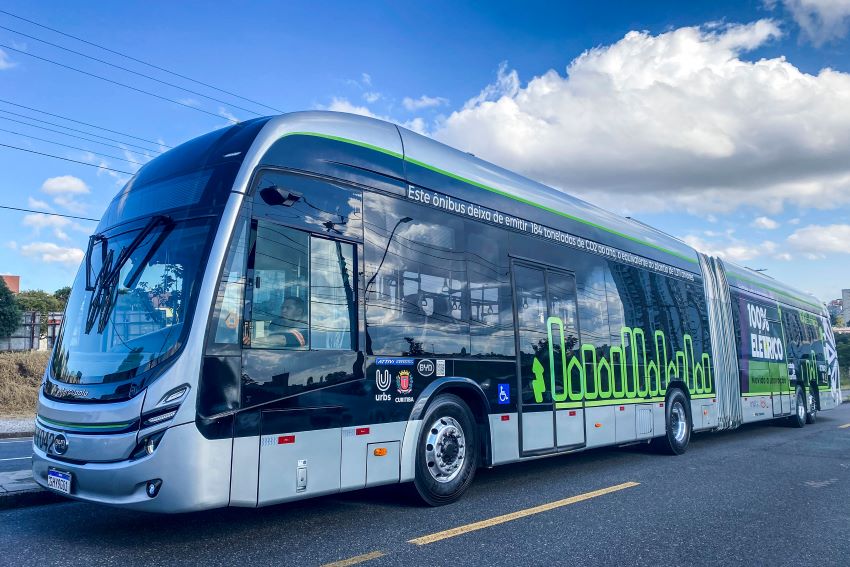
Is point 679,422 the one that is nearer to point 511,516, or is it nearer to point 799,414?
point 511,516

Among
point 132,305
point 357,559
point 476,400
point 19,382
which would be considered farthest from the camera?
point 19,382

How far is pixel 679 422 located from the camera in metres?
11.6

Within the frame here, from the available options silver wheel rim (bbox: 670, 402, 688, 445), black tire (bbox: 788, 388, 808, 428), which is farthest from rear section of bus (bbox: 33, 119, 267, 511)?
black tire (bbox: 788, 388, 808, 428)

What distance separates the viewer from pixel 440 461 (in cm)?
669

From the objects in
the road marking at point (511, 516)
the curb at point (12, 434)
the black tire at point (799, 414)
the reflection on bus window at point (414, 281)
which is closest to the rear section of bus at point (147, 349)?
the reflection on bus window at point (414, 281)

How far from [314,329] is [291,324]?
8.6 inches

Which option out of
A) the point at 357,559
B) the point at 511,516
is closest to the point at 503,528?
the point at 511,516

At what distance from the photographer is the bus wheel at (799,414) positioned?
1691cm

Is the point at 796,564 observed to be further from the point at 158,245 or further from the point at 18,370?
the point at 18,370

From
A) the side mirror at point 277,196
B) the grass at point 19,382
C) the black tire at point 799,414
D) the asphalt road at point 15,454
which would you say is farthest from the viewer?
the grass at point 19,382

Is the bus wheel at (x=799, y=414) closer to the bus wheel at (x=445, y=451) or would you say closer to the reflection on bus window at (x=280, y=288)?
the bus wheel at (x=445, y=451)

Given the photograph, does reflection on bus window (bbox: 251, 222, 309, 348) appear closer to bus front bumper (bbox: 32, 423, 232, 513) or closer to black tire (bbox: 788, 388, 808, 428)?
bus front bumper (bbox: 32, 423, 232, 513)

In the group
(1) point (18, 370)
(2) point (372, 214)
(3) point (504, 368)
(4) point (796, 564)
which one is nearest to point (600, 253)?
(3) point (504, 368)

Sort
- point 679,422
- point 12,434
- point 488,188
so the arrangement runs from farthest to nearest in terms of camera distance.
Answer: point 12,434 → point 679,422 → point 488,188
